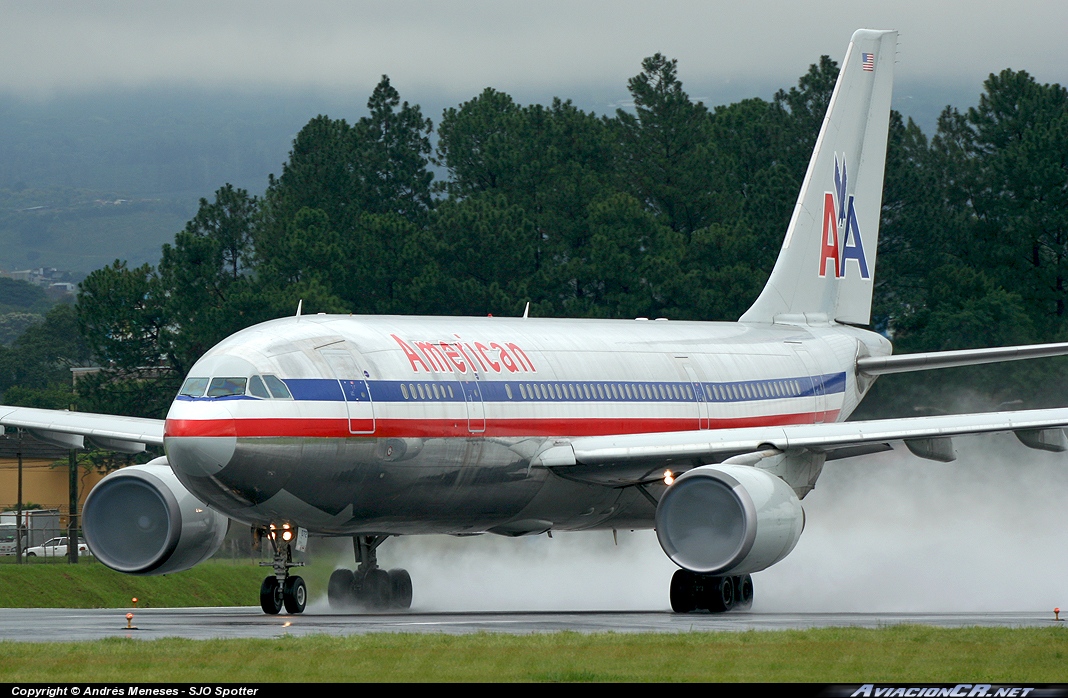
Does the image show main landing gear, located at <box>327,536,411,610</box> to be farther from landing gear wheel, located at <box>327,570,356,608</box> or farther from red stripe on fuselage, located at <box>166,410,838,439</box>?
red stripe on fuselage, located at <box>166,410,838,439</box>

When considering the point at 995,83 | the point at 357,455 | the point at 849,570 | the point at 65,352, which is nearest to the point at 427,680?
the point at 357,455

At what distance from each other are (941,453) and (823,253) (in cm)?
960

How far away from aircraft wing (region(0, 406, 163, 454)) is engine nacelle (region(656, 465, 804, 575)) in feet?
26.1

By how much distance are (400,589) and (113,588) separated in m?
13.5

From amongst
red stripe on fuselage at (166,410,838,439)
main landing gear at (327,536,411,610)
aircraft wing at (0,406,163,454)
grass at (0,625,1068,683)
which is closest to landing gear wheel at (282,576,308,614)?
red stripe on fuselage at (166,410,838,439)

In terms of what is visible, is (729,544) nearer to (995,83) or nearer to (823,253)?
(823,253)

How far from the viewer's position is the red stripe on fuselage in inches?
887

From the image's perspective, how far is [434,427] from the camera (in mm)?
24609

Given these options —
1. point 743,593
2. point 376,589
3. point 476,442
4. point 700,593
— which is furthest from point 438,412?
point 743,593

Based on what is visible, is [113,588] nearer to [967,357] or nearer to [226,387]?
[226,387]

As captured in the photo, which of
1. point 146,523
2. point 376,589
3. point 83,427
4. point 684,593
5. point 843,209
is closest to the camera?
→ point 146,523

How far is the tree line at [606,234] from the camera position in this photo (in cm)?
6438

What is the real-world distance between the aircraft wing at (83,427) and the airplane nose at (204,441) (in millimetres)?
4615

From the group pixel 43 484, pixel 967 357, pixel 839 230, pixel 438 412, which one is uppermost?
pixel 839 230
